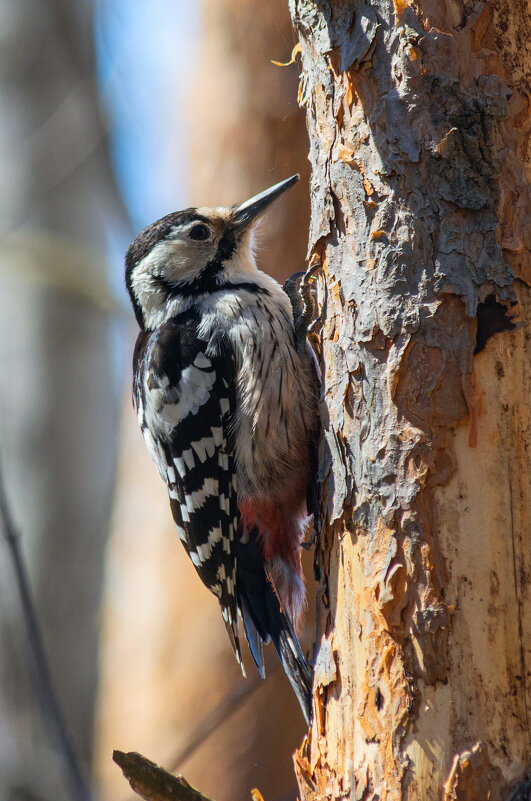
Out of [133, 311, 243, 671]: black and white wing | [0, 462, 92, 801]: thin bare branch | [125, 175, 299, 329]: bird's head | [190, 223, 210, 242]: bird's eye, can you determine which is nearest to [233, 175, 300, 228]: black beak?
[125, 175, 299, 329]: bird's head

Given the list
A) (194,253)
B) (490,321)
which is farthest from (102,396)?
(490,321)

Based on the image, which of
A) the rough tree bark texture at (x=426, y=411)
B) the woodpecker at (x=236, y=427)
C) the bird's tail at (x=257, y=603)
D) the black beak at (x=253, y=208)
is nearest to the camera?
the rough tree bark texture at (x=426, y=411)

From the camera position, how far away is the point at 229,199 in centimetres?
352

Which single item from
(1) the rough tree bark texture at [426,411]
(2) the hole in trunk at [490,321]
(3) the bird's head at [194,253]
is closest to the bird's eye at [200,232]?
(3) the bird's head at [194,253]

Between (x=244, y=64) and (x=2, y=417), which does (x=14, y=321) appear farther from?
(x=244, y=64)

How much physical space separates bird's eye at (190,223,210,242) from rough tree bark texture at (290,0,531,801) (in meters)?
0.99

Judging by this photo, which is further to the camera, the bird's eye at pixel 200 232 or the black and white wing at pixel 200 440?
the bird's eye at pixel 200 232

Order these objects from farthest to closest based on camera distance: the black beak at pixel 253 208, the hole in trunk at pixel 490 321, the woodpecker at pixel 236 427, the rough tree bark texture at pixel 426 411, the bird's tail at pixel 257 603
Answer: 1. the black beak at pixel 253 208
2. the bird's tail at pixel 257 603
3. the woodpecker at pixel 236 427
4. the hole in trunk at pixel 490 321
5. the rough tree bark texture at pixel 426 411

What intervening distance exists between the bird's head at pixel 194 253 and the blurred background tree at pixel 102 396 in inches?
15.3

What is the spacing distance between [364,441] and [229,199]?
1797mm

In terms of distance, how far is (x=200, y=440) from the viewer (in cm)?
276

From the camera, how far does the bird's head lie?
304 cm

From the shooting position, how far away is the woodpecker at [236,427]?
8.77 ft

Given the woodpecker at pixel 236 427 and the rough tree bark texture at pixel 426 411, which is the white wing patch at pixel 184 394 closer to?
the woodpecker at pixel 236 427
